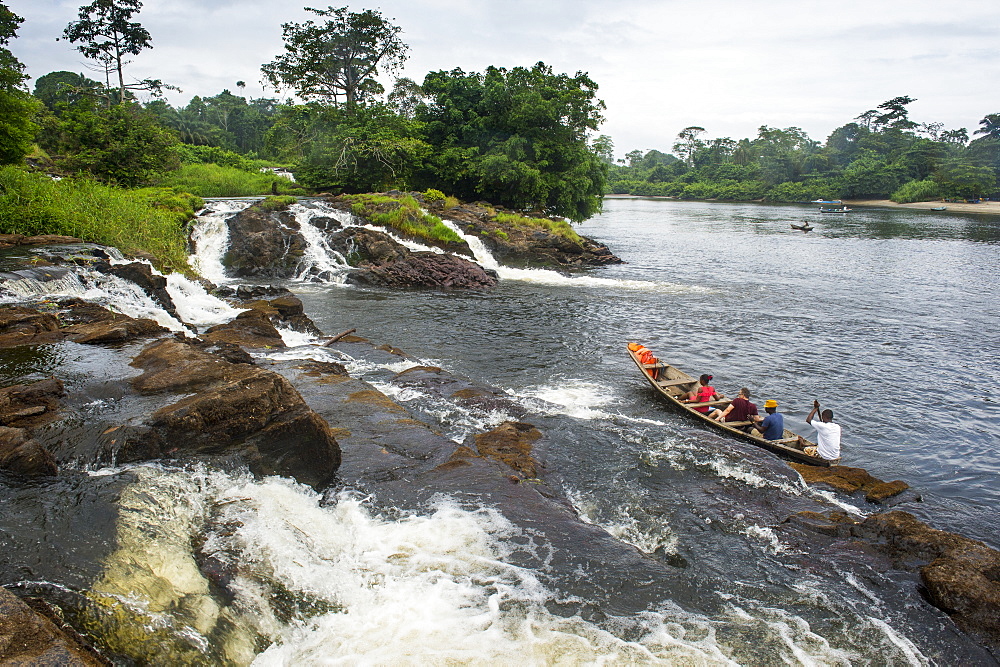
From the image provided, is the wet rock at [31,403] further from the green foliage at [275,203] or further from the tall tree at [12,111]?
the green foliage at [275,203]

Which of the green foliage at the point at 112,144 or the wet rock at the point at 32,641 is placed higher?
the green foliage at the point at 112,144

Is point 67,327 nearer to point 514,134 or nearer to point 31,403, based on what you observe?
point 31,403

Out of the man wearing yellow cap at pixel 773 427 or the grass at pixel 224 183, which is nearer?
the man wearing yellow cap at pixel 773 427

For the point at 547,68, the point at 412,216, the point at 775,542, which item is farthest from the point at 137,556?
the point at 547,68

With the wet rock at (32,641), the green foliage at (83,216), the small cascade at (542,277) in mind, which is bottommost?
the wet rock at (32,641)

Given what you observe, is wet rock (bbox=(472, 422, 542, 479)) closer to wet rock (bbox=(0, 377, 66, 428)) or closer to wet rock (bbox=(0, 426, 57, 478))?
wet rock (bbox=(0, 426, 57, 478))

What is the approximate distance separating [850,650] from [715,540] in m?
1.98

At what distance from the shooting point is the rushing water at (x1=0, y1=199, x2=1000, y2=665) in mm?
5211

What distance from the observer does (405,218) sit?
2856 cm

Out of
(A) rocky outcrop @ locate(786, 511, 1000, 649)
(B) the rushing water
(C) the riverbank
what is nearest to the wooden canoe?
(B) the rushing water

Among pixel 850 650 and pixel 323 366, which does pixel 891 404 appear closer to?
pixel 850 650

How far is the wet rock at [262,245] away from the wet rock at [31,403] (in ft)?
57.2

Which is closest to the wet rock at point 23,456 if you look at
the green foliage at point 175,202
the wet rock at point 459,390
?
the wet rock at point 459,390

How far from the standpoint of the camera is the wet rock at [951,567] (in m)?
6.37
